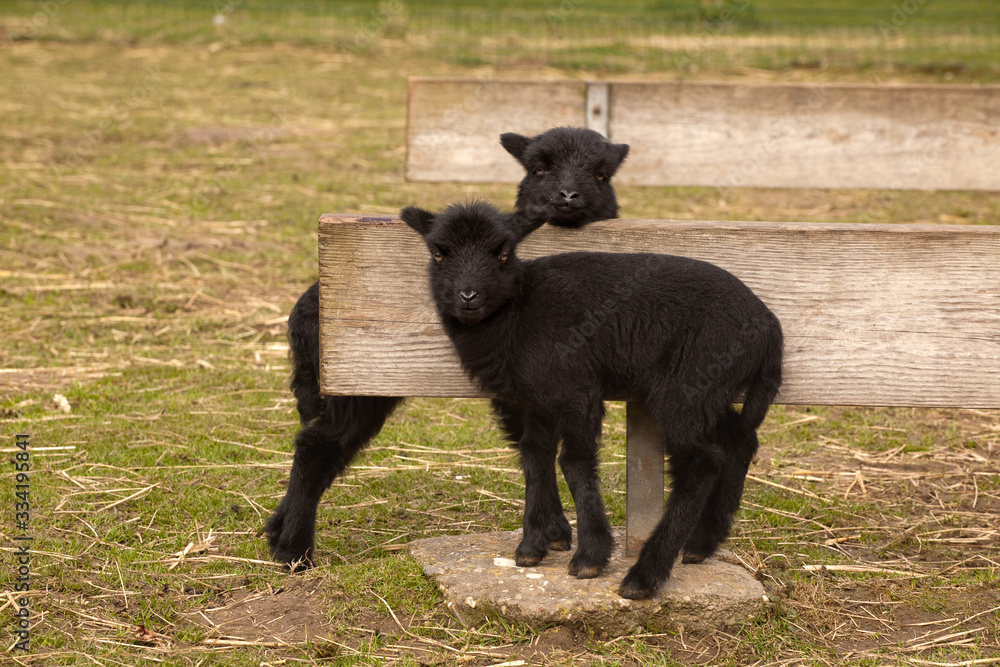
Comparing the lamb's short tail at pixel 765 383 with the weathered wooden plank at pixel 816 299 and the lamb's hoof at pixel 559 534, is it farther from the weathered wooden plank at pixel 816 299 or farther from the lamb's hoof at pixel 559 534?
the lamb's hoof at pixel 559 534

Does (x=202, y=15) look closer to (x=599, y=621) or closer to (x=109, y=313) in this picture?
(x=109, y=313)

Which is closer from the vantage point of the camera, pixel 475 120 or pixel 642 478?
pixel 642 478

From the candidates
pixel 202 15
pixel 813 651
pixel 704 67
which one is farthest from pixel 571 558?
pixel 202 15

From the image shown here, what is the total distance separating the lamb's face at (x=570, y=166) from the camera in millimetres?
5016

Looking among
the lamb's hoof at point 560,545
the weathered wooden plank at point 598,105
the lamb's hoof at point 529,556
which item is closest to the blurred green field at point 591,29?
the weathered wooden plank at point 598,105

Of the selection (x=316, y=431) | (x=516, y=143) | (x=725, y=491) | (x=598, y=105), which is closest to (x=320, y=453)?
(x=316, y=431)

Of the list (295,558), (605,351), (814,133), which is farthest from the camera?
(814,133)

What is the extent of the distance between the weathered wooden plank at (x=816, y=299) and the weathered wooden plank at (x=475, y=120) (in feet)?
11.8

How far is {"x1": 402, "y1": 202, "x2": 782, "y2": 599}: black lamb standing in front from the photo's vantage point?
142 inches

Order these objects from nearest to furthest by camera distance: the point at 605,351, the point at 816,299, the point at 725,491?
the point at 605,351 → the point at 816,299 → the point at 725,491

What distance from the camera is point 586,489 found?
3.82 meters

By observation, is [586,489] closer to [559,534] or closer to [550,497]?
[550,497]

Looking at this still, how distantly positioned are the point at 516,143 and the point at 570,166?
1.22ft

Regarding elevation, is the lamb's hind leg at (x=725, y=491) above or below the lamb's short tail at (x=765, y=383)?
below
